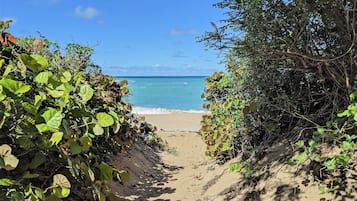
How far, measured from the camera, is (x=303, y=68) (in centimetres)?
400

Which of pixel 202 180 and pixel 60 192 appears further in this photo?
pixel 202 180

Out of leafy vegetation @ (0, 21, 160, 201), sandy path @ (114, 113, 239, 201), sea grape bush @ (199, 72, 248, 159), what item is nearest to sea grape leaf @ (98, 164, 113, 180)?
leafy vegetation @ (0, 21, 160, 201)

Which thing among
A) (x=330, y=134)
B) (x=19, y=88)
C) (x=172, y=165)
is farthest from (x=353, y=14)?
(x=172, y=165)

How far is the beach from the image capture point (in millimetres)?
3883

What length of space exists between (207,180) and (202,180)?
0.23 metres

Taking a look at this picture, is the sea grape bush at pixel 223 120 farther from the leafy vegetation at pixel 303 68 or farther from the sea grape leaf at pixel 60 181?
the sea grape leaf at pixel 60 181

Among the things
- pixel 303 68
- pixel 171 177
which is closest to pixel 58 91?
pixel 303 68

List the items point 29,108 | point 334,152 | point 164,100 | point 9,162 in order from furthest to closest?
point 164,100 < point 334,152 < point 29,108 < point 9,162

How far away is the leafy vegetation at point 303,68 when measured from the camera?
3396mm

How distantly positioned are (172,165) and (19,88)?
6198 millimetres

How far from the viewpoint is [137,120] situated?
27.0ft

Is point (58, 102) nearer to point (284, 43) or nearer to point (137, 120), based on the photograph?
point (284, 43)

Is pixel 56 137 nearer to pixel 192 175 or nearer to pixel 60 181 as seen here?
pixel 60 181

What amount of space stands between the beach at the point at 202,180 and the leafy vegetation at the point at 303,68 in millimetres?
213
